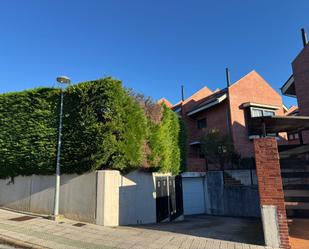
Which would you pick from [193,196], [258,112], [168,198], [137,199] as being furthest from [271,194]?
[258,112]

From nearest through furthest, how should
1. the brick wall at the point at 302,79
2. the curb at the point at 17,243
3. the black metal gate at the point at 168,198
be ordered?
1. the curb at the point at 17,243
2. the black metal gate at the point at 168,198
3. the brick wall at the point at 302,79

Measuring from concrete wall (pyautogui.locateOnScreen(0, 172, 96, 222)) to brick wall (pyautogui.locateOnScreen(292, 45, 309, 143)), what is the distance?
1189cm

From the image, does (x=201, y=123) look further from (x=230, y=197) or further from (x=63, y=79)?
(x=63, y=79)

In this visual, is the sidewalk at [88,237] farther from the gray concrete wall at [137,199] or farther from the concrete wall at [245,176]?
the concrete wall at [245,176]

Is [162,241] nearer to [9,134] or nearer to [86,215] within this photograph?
[86,215]

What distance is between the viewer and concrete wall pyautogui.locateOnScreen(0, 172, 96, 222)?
8508mm

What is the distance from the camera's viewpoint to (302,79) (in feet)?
45.3

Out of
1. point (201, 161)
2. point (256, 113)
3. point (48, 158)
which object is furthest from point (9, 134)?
point (256, 113)

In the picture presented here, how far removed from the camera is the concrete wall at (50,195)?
27.9 ft

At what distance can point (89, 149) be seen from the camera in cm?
873

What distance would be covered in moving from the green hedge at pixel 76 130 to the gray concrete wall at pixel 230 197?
22.5ft

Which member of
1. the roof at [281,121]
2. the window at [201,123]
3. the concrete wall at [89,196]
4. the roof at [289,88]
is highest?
the roof at [289,88]

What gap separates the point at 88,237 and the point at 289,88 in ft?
50.6

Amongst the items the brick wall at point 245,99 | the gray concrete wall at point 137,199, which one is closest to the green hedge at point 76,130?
the gray concrete wall at point 137,199
